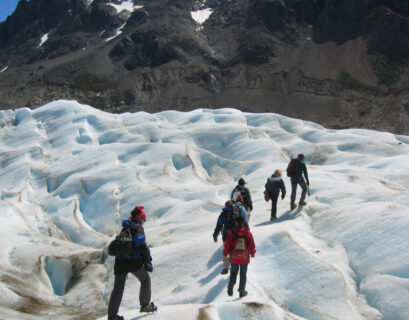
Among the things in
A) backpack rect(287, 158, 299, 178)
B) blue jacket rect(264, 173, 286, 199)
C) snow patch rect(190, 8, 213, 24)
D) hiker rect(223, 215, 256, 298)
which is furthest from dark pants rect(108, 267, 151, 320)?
snow patch rect(190, 8, 213, 24)

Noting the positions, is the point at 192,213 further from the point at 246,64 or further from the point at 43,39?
the point at 43,39

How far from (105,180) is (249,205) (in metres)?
12.2

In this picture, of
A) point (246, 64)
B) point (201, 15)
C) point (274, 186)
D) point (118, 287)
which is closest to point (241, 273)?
point (118, 287)

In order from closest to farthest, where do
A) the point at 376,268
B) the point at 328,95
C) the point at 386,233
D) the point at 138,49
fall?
the point at 376,268 < the point at 386,233 < the point at 328,95 < the point at 138,49

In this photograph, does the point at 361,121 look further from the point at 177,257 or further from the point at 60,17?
the point at 60,17

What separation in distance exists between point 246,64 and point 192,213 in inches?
4197

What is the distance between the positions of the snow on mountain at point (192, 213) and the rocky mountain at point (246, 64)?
5739cm

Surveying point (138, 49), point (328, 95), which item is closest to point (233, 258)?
point (328, 95)

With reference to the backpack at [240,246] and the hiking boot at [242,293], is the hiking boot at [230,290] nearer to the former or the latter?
the hiking boot at [242,293]

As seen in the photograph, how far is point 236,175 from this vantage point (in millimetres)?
23531

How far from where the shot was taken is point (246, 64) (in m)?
119

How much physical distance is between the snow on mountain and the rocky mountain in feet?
188

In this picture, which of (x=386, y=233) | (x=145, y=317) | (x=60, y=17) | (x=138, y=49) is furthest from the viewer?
(x=60, y=17)

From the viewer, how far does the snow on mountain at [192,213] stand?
8797 millimetres
